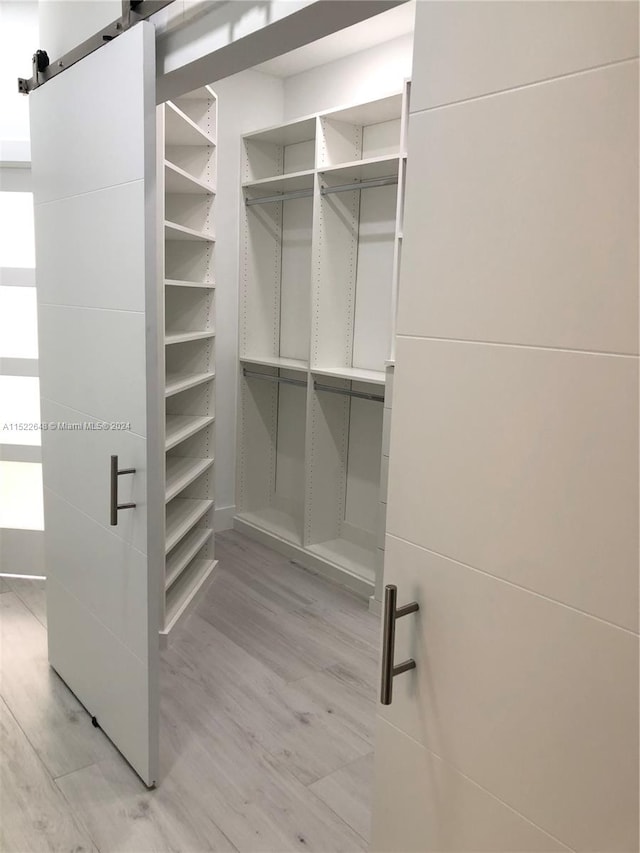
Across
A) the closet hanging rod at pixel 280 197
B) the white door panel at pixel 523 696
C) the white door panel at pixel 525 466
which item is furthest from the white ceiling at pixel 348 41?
the white door panel at pixel 523 696

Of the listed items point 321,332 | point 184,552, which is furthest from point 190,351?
point 184,552

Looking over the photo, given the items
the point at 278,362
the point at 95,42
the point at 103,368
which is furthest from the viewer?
the point at 278,362

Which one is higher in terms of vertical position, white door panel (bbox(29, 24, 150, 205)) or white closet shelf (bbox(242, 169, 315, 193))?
white closet shelf (bbox(242, 169, 315, 193))

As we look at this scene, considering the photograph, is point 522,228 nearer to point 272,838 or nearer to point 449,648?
point 449,648

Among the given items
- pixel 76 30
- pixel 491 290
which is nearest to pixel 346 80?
pixel 76 30

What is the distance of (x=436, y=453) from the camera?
113 centimetres

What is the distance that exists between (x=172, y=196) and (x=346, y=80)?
1204 millimetres

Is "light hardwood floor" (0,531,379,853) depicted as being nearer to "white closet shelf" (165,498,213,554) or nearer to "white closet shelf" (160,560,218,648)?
"white closet shelf" (160,560,218,648)

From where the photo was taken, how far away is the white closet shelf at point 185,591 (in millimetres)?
2979

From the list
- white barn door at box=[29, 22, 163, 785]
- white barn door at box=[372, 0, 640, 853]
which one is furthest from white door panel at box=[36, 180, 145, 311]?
white barn door at box=[372, 0, 640, 853]

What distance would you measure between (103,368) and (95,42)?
0.95 metres

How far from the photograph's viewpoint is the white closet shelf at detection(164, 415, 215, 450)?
2990 mm

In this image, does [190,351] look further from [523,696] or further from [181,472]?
[523,696]

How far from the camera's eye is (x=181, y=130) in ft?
9.88
